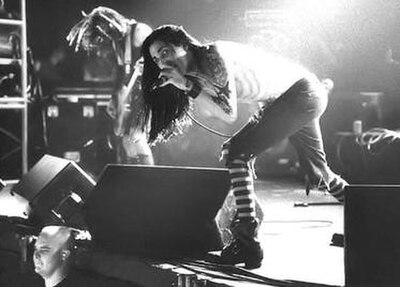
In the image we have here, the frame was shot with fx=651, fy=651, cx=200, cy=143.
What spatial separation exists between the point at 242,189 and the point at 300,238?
1.04m

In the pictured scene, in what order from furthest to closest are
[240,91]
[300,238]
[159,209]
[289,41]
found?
[289,41] → [300,238] → [159,209] → [240,91]

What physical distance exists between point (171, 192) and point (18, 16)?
14.5 feet

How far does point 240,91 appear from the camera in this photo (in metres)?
2.97

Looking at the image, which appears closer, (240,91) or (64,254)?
(240,91)

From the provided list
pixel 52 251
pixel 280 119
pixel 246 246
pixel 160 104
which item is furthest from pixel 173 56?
pixel 52 251

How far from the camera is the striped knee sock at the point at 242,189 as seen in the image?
9.41 feet

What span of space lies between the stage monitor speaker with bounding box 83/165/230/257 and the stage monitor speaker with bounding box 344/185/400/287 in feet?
2.67

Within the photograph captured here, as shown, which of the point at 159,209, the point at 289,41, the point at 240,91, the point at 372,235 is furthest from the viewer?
the point at 289,41

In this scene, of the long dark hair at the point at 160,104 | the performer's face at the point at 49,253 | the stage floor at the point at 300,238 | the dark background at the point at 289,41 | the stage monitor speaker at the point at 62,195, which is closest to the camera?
the stage floor at the point at 300,238

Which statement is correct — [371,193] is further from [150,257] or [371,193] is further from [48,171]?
[48,171]

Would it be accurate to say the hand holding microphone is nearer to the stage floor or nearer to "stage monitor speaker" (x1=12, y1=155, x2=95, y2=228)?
the stage floor

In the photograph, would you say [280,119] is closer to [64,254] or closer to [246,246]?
[246,246]

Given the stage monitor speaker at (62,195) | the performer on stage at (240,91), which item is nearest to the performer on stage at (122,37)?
the stage monitor speaker at (62,195)

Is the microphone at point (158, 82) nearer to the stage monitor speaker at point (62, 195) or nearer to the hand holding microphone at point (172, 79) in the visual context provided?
the hand holding microphone at point (172, 79)
